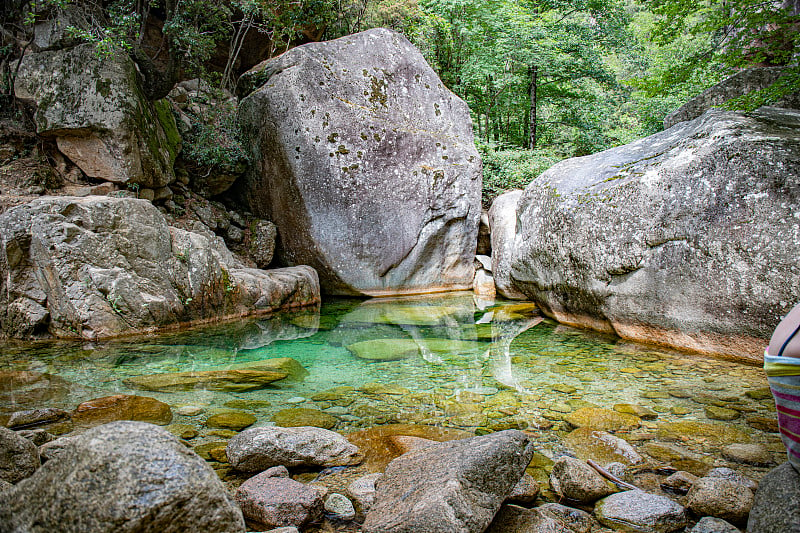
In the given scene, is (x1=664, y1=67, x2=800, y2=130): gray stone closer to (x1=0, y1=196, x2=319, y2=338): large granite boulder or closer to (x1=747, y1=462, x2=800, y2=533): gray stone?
(x1=747, y1=462, x2=800, y2=533): gray stone

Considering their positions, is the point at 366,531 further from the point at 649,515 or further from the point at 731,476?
the point at 731,476

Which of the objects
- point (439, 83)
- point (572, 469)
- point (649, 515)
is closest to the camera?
point (649, 515)

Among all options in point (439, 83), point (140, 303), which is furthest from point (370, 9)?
point (140, 303)

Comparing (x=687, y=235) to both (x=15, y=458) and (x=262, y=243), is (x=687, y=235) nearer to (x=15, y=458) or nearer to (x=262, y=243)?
(x=15, y=458)

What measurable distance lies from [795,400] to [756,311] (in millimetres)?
3999

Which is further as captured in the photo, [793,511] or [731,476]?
[731,476]

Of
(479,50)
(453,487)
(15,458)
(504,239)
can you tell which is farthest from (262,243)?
(479,50)

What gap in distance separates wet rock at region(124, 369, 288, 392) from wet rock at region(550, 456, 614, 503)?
307cm

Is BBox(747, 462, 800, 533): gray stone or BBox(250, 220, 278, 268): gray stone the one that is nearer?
BBox(747, 462, 800, 533): gray stone

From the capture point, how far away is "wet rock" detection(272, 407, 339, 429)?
3.65 m

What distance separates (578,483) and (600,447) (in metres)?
0.77

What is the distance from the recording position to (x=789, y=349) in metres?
1.67

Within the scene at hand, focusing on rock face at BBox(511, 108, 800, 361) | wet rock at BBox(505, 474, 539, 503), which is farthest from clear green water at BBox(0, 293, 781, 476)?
wet rock at BBox(505, 474, 539, 503)

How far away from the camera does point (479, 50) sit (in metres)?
16.0
